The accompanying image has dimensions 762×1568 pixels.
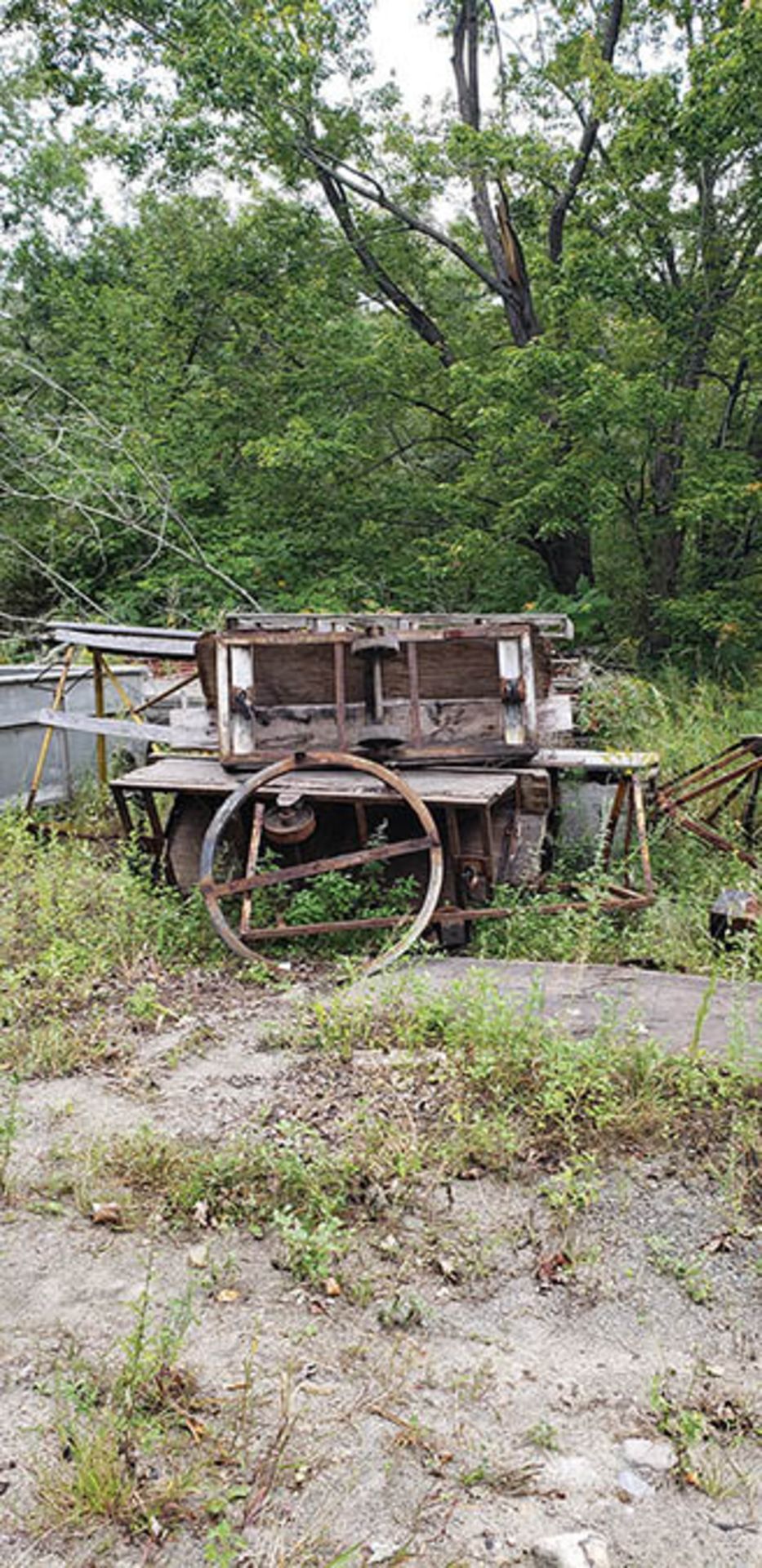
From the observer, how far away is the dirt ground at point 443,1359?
1923mm

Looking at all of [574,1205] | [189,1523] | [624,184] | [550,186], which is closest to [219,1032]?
[574,1205]

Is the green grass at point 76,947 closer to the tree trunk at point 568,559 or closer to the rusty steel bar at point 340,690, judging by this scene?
the rusty steel bar at point 340,690

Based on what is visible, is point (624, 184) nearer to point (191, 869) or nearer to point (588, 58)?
point (588, 58)

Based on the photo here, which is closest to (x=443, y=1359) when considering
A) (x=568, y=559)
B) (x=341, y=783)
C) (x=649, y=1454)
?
(x=649, y=1454)

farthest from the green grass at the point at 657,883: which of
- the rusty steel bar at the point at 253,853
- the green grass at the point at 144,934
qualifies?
the rusty steel bar at the point at 253,853

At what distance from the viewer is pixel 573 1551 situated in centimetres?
187

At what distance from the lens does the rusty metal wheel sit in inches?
204

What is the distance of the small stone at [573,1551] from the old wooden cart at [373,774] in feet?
11.8

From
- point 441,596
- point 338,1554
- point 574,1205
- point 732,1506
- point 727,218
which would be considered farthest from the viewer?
point 441,596

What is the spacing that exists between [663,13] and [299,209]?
4.91 meters

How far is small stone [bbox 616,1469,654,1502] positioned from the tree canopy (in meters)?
9.68

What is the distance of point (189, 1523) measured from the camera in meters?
1.92

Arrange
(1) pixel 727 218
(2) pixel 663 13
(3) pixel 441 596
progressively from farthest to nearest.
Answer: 1. (3) pixel 441 596
2. (2) pixel 663 13
3. (1) pixel 727 218

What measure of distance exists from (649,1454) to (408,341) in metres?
12.5
